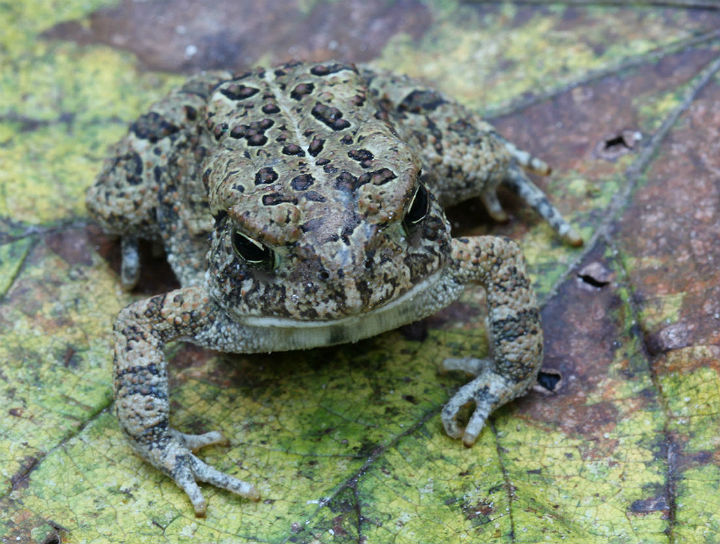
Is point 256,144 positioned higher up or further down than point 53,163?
higher up

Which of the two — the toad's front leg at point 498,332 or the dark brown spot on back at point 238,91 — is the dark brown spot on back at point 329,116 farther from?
the toad's front leg at point 498,332

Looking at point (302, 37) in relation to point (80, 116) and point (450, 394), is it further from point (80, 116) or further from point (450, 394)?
point (450, 394)

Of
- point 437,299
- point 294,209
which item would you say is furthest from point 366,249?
point 437,299

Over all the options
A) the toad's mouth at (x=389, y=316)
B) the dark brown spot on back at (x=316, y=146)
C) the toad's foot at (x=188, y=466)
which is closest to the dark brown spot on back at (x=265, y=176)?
the dark brown spot on back at (x=316, y=146)

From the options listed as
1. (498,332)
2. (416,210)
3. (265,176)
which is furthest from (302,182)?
(498,332)

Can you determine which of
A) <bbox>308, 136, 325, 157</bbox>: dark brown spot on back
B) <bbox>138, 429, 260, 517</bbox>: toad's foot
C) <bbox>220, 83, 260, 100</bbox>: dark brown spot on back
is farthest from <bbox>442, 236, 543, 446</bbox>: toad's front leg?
<bbox>220, 83, 260, 100</bbox>: dark brown spot on back

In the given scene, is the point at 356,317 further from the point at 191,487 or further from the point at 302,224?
the point at 191,487

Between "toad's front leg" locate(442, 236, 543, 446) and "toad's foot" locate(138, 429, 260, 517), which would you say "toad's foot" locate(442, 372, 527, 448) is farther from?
"toad's foot" locate(138, 429, 260, 517)
